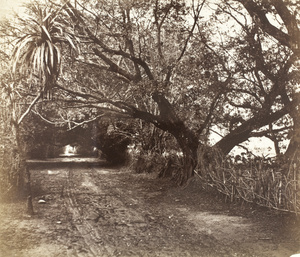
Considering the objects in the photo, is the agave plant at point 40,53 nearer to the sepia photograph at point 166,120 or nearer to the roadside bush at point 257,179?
the sepia photograph at point 166,120

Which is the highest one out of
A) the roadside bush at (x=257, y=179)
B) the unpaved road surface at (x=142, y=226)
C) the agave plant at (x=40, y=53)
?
the agave plant at (x=40, y=53)

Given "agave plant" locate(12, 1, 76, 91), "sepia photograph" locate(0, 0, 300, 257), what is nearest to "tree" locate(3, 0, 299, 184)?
"sepia photograph" locate(0, 0, 300, 257)

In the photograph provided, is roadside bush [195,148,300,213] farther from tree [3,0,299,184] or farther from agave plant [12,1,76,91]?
agave plant [12,1,76,91]

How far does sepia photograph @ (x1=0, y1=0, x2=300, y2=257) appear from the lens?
6547 mm

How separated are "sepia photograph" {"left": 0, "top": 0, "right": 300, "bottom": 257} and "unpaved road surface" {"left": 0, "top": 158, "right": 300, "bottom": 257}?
0.10 feet

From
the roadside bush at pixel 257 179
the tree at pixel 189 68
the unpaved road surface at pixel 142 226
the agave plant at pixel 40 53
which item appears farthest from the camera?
the tree at pixel 189 68

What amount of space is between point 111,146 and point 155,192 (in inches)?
342

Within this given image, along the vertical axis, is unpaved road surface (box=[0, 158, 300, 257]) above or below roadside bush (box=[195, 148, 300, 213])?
below

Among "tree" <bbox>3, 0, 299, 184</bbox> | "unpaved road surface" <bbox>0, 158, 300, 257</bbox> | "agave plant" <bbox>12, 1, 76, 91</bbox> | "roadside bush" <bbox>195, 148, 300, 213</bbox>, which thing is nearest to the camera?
"unpaved road surface" <bbox>0, 158, 300, 257</bbox>

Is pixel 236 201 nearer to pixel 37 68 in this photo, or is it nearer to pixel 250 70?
pixel 250 70

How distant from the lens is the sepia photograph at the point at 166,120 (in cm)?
655

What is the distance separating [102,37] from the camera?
422 inches

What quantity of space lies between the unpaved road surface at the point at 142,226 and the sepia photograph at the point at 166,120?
0.03m

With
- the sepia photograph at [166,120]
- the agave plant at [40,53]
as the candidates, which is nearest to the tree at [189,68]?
the sepia photograph at [166,120]
